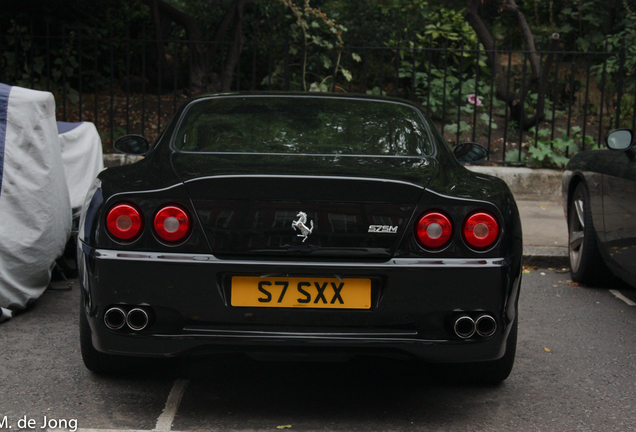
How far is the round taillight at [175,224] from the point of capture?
2777 mm

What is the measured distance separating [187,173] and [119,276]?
46 centimetres

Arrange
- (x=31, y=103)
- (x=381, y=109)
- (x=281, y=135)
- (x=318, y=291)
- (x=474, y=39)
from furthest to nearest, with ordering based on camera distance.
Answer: (x=474, y=39), (x=31, y=103), (x=381, y=109), (x=281, y=135), (x=318, y=291)

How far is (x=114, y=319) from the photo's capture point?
2.85 m

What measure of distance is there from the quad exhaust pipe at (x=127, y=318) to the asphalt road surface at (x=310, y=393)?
0.39m

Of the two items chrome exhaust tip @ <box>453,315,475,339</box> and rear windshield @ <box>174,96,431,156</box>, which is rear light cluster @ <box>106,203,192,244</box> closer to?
rear windshield @ <box>174,96,431,156</box>

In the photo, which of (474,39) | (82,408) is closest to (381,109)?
(82,408)

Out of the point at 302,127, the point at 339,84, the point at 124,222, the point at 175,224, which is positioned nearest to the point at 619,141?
the point at 302,127

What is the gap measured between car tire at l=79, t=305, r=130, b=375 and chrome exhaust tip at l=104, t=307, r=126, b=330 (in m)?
0.45

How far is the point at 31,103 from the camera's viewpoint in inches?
179

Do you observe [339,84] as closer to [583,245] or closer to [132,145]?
[583,245]

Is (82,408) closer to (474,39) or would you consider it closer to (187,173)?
(187,173)

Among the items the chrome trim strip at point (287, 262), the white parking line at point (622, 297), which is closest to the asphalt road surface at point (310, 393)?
the chrome trim strip at point (287, 262)

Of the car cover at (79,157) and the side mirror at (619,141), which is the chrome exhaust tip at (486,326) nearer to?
the side mirror at (619,141)

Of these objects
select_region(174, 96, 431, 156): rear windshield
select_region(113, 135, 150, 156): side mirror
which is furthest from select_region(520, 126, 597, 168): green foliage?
select_region(113, 135, 150, 156): side mirror
